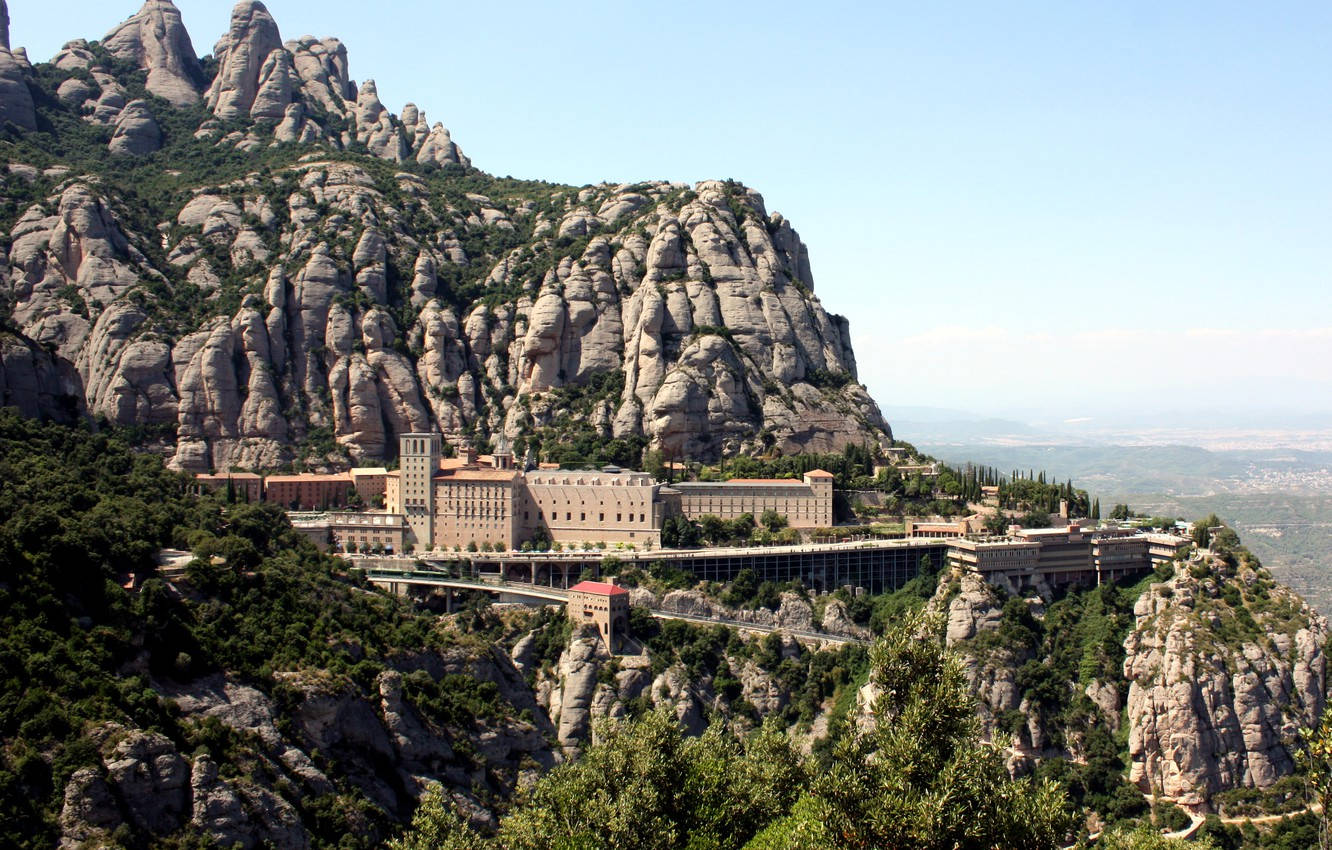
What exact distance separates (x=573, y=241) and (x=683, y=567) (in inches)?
2119

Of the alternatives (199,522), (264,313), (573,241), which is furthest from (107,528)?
(573,241)

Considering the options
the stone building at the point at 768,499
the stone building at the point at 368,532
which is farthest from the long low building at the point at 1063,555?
the stone building at the point at 368,532

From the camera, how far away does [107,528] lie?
59.8m

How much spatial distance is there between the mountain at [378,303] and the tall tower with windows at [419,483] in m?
16.6

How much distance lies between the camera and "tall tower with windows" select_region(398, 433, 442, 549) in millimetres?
95812

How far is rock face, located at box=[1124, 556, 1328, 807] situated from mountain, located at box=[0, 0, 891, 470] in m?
37.9

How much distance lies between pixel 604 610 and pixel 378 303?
5421cm

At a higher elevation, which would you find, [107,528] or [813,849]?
[107,528]

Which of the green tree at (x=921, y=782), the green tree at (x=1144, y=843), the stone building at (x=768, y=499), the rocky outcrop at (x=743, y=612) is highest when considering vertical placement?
the stone building at (x=768, y=499)

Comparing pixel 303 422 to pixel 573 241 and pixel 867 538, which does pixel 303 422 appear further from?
pixel 867 538

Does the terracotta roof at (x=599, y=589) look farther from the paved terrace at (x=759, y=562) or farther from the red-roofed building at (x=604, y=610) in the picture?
the paved terrace at (x=759, y=562)

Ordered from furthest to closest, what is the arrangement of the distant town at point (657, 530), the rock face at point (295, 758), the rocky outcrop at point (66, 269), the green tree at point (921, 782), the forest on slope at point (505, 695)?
the rocky outcrop at point (66, 269) → the distant town at point (657, 530) → the rock face at point (295, 758) → the forest on slope at point (505, 695) → the green tree at point (921, 782)

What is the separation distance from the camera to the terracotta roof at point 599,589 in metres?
82.1

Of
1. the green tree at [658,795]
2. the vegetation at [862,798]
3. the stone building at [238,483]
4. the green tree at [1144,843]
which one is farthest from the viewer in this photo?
the stone building at [238,483]
